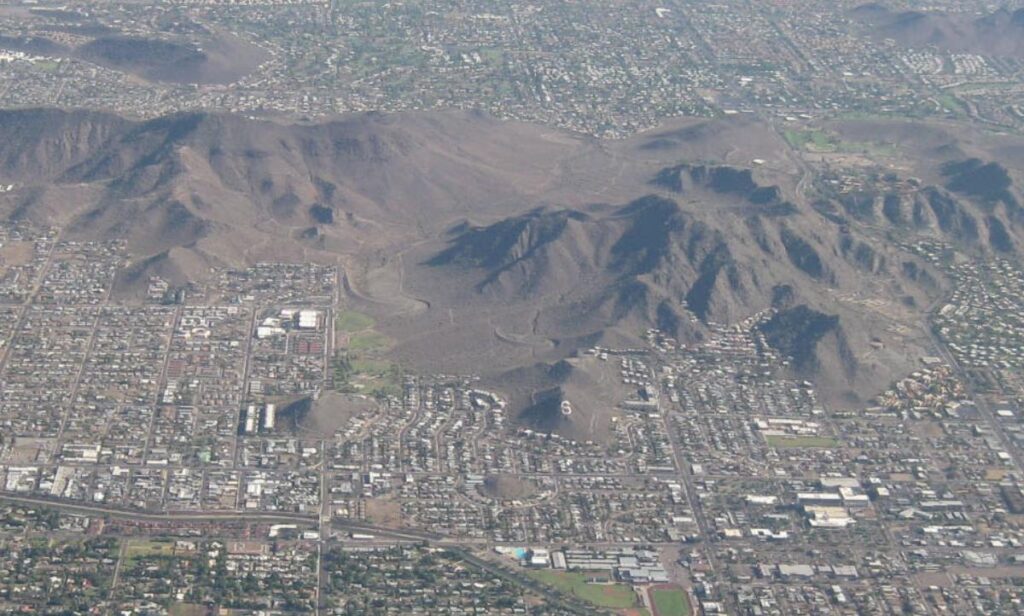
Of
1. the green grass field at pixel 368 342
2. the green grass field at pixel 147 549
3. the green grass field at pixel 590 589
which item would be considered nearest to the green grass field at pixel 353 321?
the green grass field at pixel 368 342

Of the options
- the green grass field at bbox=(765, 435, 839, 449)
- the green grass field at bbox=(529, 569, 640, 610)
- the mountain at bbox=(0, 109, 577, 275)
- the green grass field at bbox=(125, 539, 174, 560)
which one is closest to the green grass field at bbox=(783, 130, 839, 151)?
the mountain at bbox=(0, 109, 577, 275)

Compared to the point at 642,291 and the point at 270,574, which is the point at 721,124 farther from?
the point at 270,574

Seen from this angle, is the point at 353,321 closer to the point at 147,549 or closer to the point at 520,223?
the point at 520,223

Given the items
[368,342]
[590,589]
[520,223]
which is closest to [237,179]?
[520,223]

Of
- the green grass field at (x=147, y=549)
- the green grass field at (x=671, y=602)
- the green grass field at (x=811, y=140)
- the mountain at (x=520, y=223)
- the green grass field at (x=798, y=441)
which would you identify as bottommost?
the green grass field at (x=671, y=602)

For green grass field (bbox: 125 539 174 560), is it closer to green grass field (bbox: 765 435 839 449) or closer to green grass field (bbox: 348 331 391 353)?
green grass field (bbox: 348 331 391 353)

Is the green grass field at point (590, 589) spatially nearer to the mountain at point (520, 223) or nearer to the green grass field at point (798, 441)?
the mountain at point (520, 223)

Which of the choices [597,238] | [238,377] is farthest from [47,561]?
[597,238]
